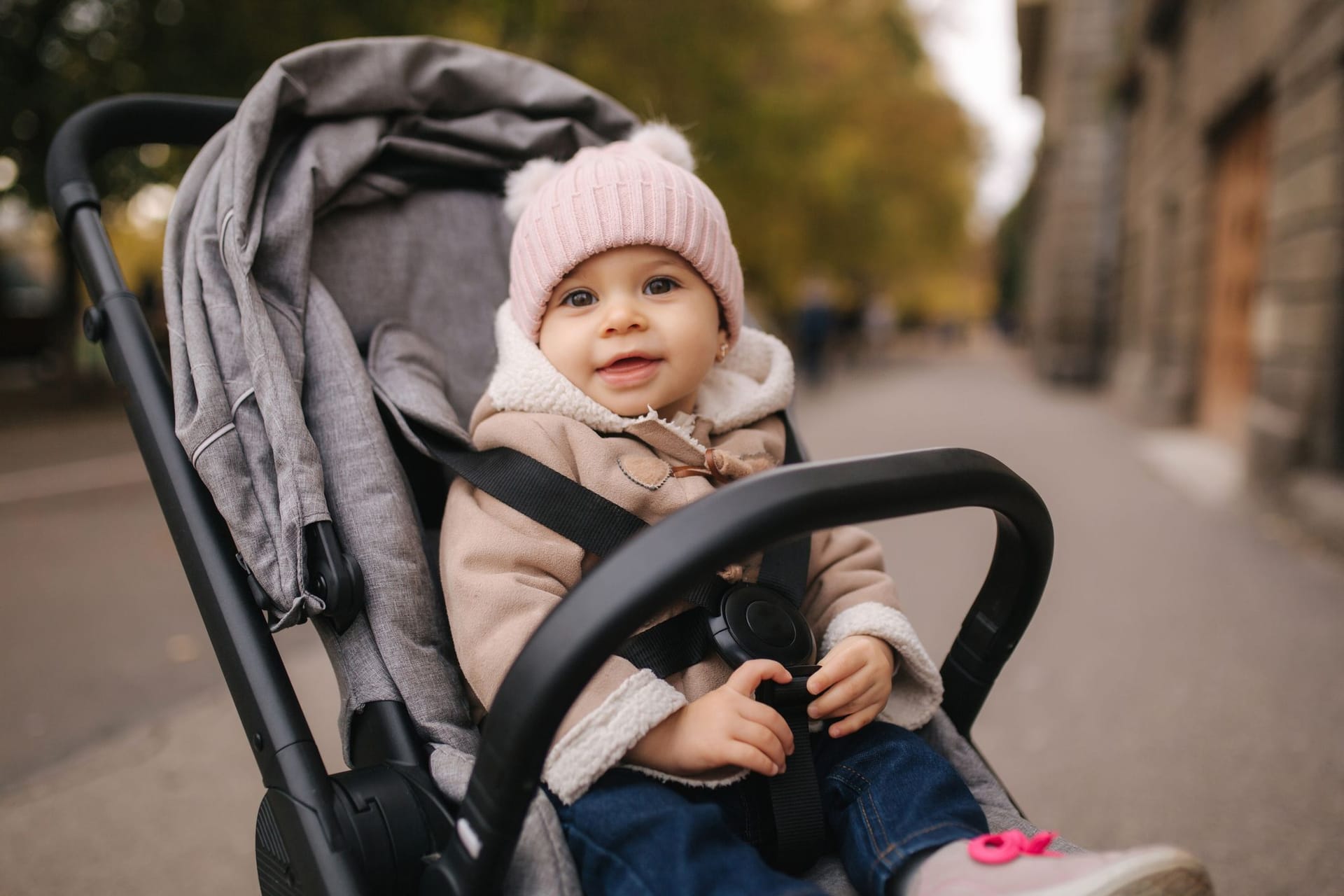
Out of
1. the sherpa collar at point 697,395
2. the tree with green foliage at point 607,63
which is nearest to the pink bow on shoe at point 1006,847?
the sherpa collar at point 697,395

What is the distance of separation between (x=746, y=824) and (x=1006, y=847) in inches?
13.3

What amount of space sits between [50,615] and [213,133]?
3206 millimetres

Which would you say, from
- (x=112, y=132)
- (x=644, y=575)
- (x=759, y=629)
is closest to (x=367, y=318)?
(x=112, y=132)

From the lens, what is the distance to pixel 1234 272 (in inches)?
289

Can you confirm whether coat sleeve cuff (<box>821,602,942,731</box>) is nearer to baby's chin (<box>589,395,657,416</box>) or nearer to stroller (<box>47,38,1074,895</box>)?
stroller (<box>47,38,1074,895</box>)

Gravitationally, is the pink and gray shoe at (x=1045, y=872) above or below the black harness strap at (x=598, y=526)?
below

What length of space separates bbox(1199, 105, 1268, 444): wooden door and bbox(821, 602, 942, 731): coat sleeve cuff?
19.3 ft

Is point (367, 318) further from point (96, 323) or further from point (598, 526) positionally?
point (598, 526)

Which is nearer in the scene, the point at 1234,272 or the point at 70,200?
the point at 70,200

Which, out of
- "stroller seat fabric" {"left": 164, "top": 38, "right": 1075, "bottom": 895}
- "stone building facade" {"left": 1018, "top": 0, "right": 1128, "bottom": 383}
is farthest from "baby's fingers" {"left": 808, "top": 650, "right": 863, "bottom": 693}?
"stone building facade" {"left": 1018, "top": 0, "right": 1128, "bottom": 383}

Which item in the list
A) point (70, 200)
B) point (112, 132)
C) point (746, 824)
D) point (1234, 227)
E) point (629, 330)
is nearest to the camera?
point (746, 824)

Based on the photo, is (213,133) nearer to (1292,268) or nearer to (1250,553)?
(1250,553)

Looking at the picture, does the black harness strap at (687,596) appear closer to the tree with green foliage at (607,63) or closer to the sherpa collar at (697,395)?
the sherpa collar at (697,395)

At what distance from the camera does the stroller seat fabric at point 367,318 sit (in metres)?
1.41
